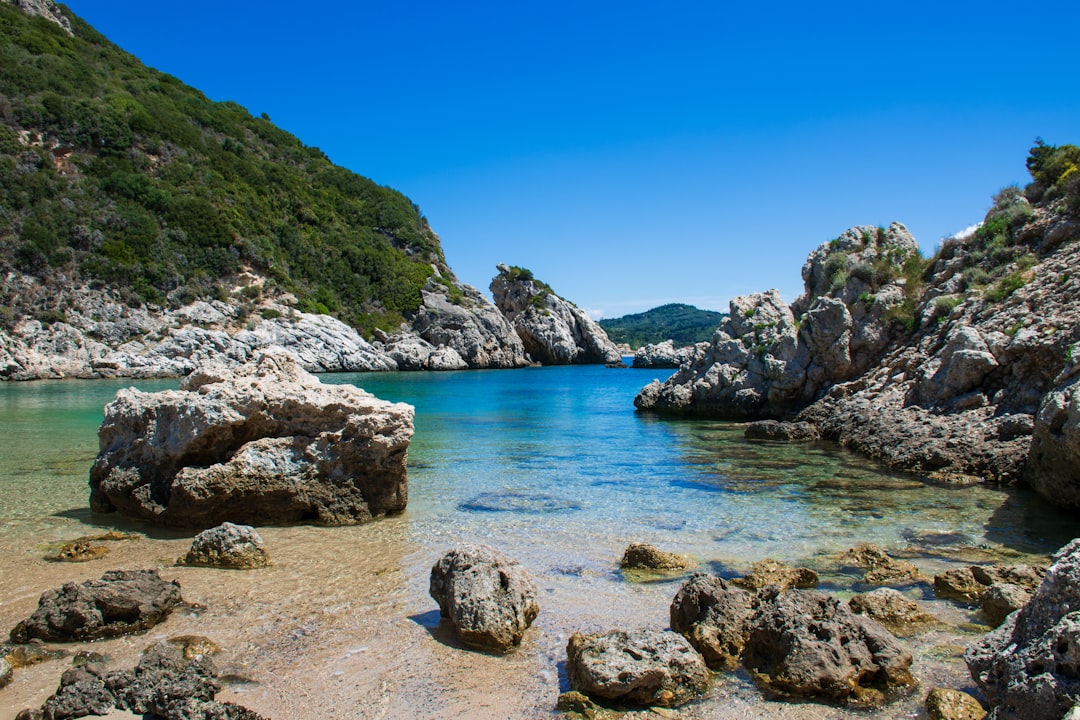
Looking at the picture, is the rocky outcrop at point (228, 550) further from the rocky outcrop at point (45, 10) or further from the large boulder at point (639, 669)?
the rocky outcrop at point (45, 10)

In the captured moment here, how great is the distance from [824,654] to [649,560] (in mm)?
3322

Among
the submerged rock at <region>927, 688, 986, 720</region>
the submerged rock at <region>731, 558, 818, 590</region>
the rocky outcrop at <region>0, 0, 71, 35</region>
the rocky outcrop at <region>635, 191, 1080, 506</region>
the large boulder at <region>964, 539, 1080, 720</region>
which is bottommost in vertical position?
the submerged rock at <region>731, 558, 818, 590</region>

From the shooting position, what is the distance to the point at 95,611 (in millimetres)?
6066

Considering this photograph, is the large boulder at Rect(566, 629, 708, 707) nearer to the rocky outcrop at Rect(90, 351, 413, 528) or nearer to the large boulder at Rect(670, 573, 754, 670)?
the large boulder at Rect(670, 573, 754, 670)

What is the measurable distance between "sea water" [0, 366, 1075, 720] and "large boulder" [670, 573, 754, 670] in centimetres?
35

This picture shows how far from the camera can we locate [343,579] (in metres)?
7.86

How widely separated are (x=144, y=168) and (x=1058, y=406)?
76134mm

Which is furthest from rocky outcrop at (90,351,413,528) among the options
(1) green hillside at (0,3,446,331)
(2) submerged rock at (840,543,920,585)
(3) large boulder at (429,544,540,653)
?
(1) green hillside at (0,3,446,331)

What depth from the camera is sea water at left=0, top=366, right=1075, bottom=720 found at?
5.34 metres

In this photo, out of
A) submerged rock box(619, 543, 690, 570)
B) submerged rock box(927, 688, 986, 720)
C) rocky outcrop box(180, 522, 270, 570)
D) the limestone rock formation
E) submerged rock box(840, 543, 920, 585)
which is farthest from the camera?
submerged rock box(619, 543, 690, 570)

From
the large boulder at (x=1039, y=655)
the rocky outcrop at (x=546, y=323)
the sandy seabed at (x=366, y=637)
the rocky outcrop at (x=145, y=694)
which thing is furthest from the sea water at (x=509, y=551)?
the rocky outcrop at (x=546, y=323)

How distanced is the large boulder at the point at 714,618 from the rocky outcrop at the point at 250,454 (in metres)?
6.12

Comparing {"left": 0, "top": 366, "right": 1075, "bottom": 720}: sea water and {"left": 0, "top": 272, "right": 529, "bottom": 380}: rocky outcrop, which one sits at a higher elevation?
{"left": 0, "top": 272, "right": 529, "bottom": 380}: rocky outcrop

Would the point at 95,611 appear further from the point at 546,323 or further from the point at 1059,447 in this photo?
the point at 546,323
